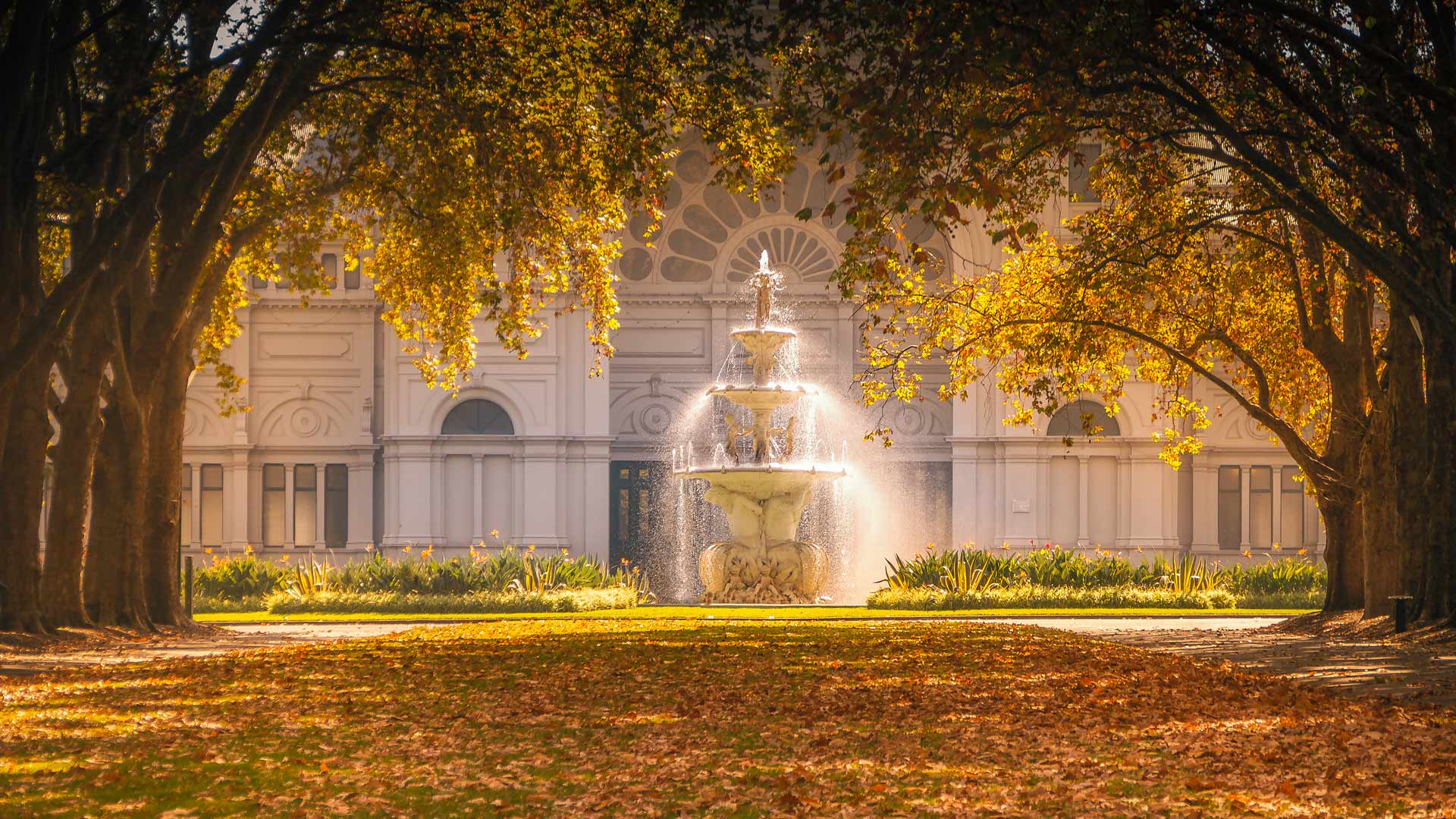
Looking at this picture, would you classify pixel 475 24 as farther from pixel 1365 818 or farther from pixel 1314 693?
pixel 1365 818

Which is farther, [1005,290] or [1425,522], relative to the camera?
[1005,290]

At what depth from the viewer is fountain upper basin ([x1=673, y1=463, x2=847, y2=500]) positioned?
2900 centimetres

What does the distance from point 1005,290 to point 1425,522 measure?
312 inches

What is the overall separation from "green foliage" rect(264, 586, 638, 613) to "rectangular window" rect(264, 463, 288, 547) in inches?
456

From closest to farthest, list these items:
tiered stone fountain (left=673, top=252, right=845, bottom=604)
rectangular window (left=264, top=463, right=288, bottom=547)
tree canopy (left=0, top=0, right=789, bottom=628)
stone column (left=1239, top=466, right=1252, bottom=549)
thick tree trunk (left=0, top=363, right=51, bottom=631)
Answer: tree canopy (left=0, top=0, right=789, bottom=628) → thick tree trunk (left=0, top=363, right=51, bottom=631) → tiered stone fountain (left=673, top=252, right=845, bottom=604) → stone column (left=1239, top=466, right=1252, bottom=549) → rectangular window (left=264, top=463, right=288, bottom=547)

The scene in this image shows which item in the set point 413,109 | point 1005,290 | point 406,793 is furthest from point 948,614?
point 406,793

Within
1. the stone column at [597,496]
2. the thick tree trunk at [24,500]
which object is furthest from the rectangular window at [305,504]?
the thick tree trunk at [24,500]

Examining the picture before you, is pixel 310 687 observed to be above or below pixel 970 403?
below

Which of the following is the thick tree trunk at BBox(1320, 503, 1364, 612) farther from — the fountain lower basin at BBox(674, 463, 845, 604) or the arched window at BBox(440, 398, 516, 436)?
the arched window at BBox(440, 398, 516, 436)

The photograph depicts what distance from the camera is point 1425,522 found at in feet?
61.4

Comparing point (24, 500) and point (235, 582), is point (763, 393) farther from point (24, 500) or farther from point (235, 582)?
point (24, 500)

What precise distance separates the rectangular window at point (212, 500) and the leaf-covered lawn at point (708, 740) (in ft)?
85.2

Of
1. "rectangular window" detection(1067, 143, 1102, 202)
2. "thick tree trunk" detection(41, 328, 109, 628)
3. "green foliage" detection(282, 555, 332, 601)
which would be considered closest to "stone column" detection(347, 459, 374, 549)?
"green foliage" detection(282, 555, 332, 601)

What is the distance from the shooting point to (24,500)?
17.8 meters
